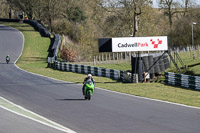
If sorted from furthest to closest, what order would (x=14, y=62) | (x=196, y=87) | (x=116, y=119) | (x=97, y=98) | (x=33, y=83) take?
(x=14, y=62)
(x=33, y=83)
(x=196, y=87)
(x=97, y=98)
(x=116, y=119)

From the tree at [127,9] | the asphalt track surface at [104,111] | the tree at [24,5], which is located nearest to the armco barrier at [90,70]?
the asphalt track surface at [104,111]

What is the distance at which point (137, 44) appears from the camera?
3134 centimetres

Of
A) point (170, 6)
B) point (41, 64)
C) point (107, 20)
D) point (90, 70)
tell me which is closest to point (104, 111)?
point (90, 70)

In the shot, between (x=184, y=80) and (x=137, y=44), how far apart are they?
485 cm

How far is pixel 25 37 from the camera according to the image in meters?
66.9

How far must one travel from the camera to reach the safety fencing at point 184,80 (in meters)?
28.0

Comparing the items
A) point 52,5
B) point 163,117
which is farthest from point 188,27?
point 163,117

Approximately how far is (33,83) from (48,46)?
2962 centimetres

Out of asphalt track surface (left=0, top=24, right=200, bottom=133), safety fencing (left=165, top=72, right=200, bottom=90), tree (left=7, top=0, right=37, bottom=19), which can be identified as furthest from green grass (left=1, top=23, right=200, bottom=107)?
tree (left=7, top=0, right=37, bottom=19)

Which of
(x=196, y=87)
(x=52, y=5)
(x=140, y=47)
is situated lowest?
(x=196, y=87)

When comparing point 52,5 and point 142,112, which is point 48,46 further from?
point 142,112

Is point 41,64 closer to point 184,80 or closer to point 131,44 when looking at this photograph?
point 131,44

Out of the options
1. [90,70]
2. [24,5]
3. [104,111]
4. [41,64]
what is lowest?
[104,111]

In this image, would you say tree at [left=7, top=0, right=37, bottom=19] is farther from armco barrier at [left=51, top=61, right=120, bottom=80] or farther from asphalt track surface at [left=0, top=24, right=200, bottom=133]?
asphalt track surface at [left=0, top=24, right=200, bottom=133]
